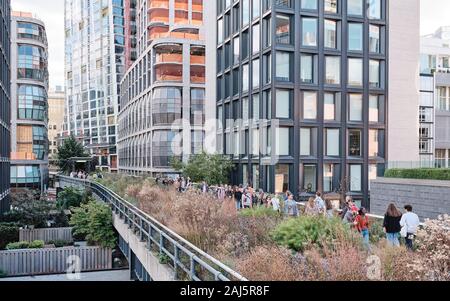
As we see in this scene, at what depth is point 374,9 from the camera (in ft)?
123

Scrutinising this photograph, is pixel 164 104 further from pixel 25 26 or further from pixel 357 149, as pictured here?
pixel 357 149

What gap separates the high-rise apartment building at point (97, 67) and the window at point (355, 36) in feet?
228

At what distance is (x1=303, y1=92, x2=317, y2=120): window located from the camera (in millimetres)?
35281

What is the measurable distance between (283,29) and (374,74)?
8213 millimetres

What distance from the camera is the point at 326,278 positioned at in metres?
6.92

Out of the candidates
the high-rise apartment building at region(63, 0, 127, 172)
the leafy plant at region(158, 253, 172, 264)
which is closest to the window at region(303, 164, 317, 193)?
the leafy plant at region(158, 253, 172, 264)

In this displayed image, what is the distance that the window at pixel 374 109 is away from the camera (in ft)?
123

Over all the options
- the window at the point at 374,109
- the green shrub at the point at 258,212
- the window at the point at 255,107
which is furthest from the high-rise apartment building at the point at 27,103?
the green shrub at the point at 258,212

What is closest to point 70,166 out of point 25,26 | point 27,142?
point 27,142

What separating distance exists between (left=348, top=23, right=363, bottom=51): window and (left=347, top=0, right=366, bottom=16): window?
2.71 feet

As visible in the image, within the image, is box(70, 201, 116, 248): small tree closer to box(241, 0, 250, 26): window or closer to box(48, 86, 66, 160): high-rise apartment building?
box(241, 0, 250, 26): window

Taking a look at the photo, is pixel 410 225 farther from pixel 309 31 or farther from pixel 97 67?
pixel 97 67

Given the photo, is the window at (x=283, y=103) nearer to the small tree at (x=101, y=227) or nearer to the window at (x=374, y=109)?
the window at (x=374, y=109)

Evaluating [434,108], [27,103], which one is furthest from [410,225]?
[27,103]
